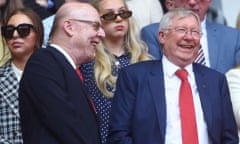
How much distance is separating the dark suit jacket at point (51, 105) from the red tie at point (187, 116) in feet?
2.41

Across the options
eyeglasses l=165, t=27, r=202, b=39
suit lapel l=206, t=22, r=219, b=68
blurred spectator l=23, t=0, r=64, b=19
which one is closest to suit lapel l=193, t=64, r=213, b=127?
eyeglasses l=165, t=27, r=202, b=39

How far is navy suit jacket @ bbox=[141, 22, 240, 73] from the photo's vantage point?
569cm

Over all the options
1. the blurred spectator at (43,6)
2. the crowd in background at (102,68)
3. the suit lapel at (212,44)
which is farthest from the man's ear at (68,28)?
the blurred spectator at (43,6)

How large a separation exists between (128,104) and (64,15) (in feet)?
2.27

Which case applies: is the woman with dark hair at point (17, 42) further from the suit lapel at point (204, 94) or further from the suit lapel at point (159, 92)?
the suit lapel at point (204, 94)

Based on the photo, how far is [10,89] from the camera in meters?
5.10

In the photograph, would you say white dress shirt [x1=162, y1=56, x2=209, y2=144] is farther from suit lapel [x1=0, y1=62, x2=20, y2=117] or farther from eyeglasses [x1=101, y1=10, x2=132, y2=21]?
suit lapel [x1=0, y1=62, x2=20, y2=117]

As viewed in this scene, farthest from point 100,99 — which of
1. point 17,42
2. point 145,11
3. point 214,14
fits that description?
point 214,14

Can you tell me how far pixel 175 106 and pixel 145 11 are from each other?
165 centimetres

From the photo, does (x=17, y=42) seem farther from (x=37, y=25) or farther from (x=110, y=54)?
(x=110, y=54)

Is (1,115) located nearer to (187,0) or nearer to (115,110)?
(115,110)

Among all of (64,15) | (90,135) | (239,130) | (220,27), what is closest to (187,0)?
(220,27)

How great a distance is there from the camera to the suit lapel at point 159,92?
4.64m

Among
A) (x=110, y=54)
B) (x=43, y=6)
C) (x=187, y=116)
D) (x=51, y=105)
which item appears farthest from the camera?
(x=43, y=6)
